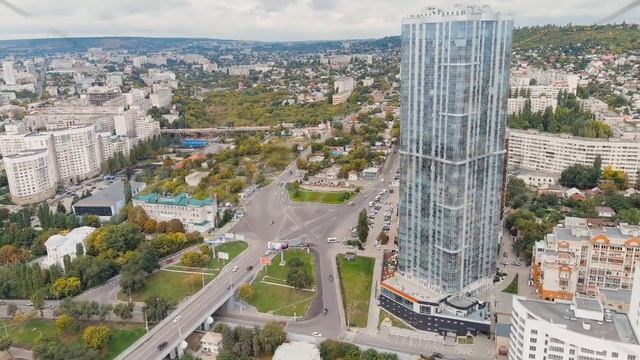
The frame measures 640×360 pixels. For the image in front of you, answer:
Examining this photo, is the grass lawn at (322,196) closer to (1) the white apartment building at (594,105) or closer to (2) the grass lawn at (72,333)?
(2) the grass lawn at (72,333)

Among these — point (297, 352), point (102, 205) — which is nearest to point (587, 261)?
point (297, 352)

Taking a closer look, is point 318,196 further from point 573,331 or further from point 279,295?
point 573,331

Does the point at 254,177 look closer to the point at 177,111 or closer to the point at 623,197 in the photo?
the point at 623,197

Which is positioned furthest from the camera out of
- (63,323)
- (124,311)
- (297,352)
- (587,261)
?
(587,261)

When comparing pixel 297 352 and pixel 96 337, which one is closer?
pixel 297 352

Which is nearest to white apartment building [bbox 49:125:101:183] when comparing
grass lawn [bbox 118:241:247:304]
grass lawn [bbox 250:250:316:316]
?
grass lawn [bbox 118:241:247:304]
